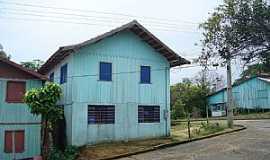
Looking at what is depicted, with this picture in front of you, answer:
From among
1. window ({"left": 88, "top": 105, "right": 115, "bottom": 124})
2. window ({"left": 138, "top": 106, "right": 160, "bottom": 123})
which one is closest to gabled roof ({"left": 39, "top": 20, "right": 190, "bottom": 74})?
window ({"left": 138, "top": 106, "right": 160, "bottom": 123})

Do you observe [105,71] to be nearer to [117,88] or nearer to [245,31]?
[117,88]

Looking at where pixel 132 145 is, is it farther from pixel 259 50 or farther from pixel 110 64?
pixel 259 50

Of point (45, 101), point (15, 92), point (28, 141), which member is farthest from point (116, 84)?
point (28, 141)

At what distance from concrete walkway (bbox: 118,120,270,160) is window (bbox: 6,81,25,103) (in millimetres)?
7435

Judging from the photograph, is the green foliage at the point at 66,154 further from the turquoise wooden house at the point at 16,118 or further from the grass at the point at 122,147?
the turquoise wooden house at the point at 16,118

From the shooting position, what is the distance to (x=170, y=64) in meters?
27.1

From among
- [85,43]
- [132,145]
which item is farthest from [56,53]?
[132,145]

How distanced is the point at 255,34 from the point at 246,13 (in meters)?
0.87

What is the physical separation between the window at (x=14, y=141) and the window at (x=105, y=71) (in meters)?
5.68

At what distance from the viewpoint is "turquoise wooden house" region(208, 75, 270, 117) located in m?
46.5

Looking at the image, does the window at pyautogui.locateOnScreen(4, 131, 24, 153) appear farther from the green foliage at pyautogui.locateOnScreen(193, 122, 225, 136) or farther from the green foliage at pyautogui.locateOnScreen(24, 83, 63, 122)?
the green foliage at pyautogui.locateOnScreen(193, 122, 225, 136)

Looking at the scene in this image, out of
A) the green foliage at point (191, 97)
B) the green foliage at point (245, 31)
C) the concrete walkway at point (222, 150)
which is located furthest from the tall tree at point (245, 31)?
the green foliage at point (191, 97)

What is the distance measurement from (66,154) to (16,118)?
369 cm

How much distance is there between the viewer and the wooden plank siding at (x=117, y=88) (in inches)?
910
